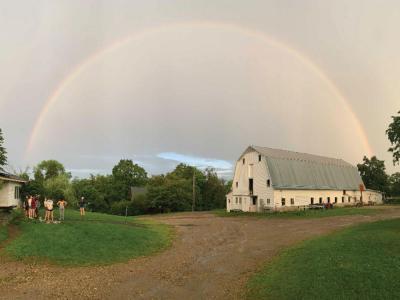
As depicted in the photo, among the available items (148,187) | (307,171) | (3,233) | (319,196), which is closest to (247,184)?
(307,171)

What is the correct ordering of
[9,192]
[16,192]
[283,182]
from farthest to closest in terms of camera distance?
[283,182]
[16,192]
[9,192]

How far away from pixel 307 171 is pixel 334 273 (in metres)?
56.4

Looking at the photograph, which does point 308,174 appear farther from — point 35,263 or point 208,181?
point 35,263

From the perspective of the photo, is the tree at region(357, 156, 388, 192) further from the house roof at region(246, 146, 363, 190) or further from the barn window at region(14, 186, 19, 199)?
the barn window at region(14, 186, 19, 199)

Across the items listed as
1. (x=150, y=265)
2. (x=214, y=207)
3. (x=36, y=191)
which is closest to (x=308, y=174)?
(x=214, y=207)

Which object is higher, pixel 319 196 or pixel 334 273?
pixel 319 196

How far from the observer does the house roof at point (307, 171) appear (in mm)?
62844

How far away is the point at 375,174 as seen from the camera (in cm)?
9919

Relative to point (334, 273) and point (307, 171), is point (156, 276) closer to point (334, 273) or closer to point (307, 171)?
point (334, 273)

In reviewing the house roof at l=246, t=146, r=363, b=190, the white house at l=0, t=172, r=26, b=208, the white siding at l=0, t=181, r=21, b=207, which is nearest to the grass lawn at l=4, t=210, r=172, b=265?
the white house at l=0, t=172, r=26, b=208

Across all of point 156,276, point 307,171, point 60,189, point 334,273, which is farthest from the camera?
point 60,189

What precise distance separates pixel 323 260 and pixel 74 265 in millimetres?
12047

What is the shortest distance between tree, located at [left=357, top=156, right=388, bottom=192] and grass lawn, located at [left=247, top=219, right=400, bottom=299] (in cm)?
8440

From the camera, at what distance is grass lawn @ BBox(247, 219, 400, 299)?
13.5m
